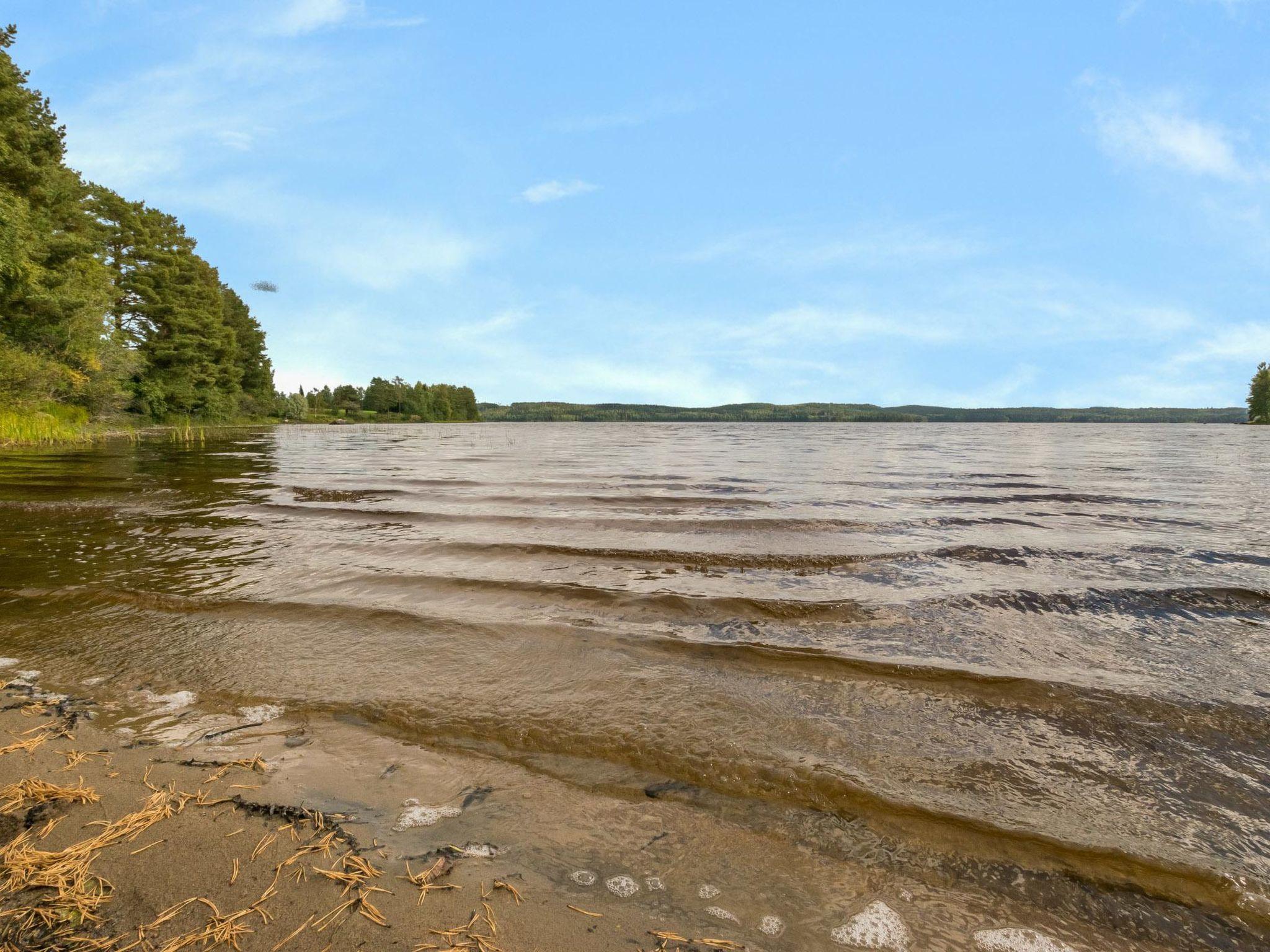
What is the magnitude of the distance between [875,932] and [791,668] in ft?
7.91

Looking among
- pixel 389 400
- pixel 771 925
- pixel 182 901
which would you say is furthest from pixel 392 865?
pixel 389 400

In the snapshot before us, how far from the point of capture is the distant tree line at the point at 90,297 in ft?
82.9

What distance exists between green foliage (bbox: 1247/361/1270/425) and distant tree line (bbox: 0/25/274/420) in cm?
17735

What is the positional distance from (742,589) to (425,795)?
4179 mm

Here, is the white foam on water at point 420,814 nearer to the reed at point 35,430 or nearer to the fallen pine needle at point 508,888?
the fallen pine needle at point 508,888

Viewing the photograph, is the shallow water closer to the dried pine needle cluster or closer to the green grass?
the dried pine needle cluster

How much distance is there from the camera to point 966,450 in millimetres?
34625

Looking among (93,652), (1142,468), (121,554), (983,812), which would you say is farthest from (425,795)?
(1142,468)

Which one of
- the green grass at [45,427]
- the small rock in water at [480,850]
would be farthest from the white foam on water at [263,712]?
the green grass at [45,427]

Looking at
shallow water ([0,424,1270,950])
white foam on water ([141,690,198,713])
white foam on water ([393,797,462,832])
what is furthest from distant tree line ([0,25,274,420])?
white foam on water ([393,797,462,832])

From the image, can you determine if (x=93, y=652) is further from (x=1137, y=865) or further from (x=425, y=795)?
(x=1137, y=865)

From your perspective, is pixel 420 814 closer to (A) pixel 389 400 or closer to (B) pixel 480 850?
(B) pixel 480 850

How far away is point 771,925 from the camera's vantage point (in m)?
2.11

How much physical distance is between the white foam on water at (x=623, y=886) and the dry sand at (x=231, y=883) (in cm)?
10
